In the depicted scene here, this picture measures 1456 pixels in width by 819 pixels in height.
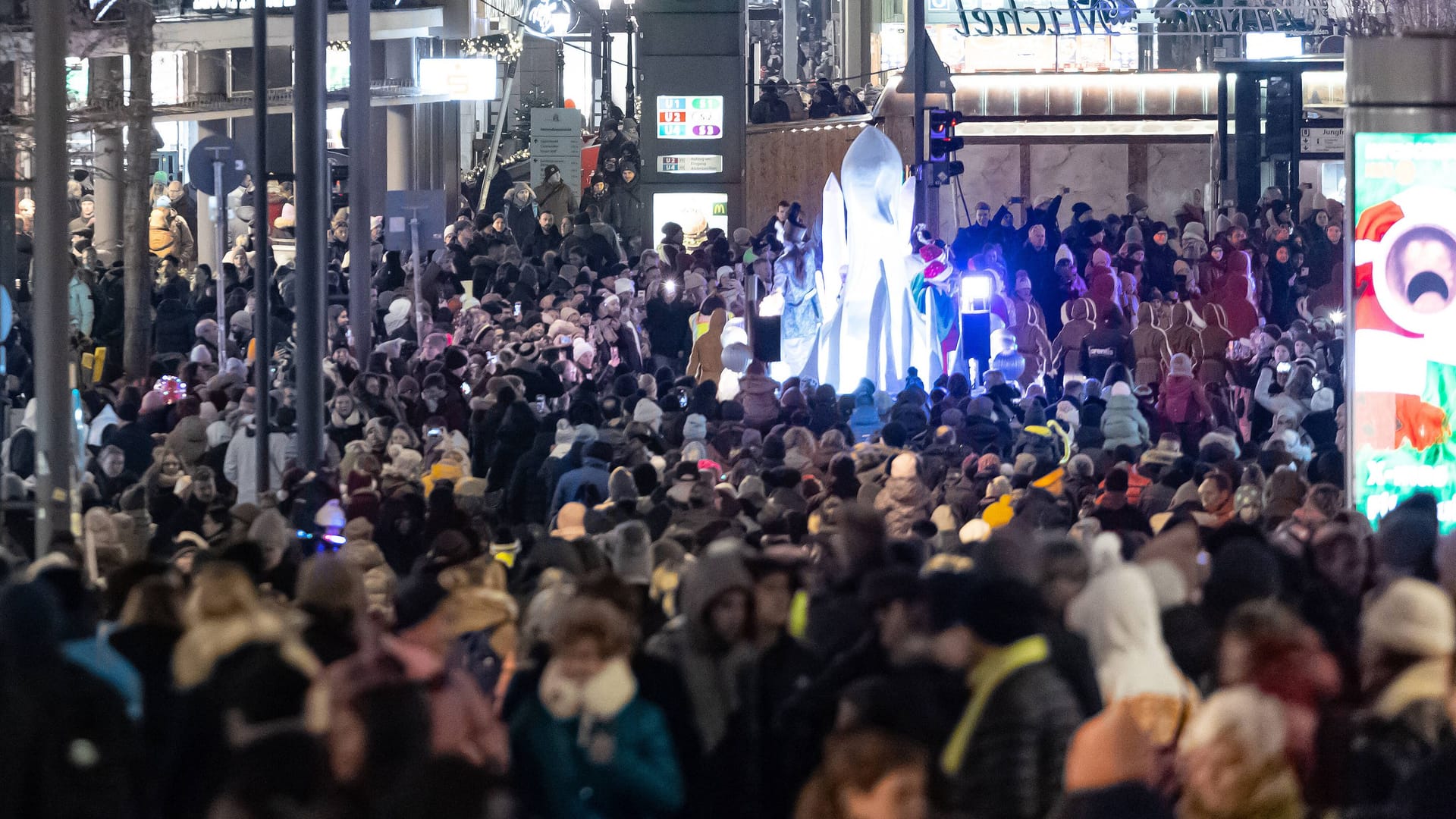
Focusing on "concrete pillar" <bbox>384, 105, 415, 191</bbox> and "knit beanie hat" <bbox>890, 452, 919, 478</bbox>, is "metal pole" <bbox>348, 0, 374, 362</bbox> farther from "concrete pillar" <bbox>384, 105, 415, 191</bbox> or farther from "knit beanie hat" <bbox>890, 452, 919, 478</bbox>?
"concrete pillar" <bbox>384, 105, 415, 191</bbox>

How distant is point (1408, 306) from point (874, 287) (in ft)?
34.6

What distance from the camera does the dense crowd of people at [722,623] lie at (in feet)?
20.5

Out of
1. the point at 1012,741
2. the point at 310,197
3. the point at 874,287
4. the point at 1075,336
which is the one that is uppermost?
the point at 310,197

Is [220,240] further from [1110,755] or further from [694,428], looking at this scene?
[1110,755]

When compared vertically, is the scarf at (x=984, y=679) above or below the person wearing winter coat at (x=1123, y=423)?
below

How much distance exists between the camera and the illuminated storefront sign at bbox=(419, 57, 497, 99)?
38.3 meters

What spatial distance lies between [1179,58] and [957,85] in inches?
162

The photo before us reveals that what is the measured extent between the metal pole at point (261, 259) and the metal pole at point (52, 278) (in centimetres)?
350

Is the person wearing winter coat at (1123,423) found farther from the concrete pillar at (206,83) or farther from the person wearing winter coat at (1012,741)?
the concrete pillar at (206,83)

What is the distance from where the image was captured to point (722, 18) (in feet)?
121

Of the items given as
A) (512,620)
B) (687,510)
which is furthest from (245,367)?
(512,620)

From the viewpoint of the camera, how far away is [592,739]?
21.9ft

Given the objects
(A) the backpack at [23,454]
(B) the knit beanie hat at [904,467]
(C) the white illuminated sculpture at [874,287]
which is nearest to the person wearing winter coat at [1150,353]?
(C) the white illuminated sculpture at [874,287]

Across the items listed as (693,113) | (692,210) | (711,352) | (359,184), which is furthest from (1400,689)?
(692,210)
